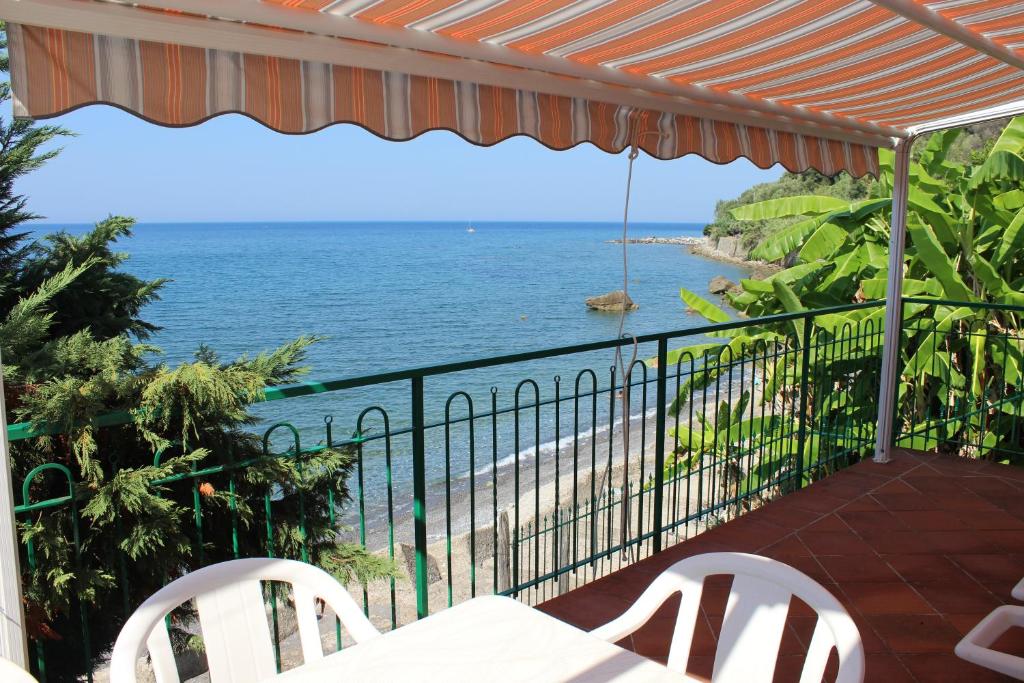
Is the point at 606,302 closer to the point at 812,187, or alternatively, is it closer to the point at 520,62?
the point at 812,187

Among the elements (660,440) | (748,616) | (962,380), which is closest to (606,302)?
(962,380)

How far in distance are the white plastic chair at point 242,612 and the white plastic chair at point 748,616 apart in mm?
731

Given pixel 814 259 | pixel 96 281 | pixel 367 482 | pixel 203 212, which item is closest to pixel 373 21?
pixel 96 281

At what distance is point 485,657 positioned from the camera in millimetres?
1747

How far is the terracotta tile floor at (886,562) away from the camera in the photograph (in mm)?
3504

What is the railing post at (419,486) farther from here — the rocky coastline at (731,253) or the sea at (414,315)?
the rocky coastline at (731,253)

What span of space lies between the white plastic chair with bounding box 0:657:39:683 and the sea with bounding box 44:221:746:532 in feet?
53.0

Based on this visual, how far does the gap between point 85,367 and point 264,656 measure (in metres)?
3.92

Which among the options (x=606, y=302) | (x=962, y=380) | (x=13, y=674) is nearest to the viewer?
(x=13, y=674)

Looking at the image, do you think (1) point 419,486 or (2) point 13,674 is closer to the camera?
(2) point 13,674

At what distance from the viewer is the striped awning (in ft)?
7.04

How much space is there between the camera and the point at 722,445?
28.2 ft

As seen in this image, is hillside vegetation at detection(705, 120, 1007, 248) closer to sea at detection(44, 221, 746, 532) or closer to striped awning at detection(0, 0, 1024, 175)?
sea at detection(44, 221, 746, 532)

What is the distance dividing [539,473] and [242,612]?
505cm
